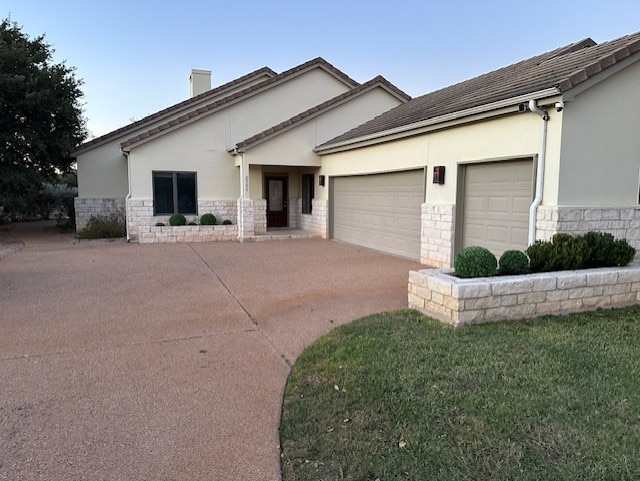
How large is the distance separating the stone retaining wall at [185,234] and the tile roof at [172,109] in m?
5.25

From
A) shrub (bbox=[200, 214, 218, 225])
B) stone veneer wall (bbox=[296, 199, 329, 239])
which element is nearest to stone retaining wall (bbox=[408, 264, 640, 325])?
stone veneer wall (bbox=[296, 199, 329, 239])

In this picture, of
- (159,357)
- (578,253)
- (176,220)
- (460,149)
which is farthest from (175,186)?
(578,253)

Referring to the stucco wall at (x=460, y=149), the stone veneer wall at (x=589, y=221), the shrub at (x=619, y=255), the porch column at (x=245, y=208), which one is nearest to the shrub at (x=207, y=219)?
the porch column at (x=245, y=208)

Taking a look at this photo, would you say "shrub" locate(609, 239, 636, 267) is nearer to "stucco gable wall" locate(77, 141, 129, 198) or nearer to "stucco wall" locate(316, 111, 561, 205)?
"stucco wall" locate(316, 111, 561, 205)

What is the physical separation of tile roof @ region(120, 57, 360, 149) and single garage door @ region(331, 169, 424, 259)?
520cm

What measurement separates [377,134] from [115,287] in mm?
7570

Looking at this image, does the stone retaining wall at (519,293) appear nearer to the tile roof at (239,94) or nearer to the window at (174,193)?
the window at (174,193)

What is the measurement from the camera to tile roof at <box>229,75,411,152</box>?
49.9 feet

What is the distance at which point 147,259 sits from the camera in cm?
1166

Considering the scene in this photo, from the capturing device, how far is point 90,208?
1825 cm

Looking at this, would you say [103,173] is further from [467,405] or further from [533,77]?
[467,405]

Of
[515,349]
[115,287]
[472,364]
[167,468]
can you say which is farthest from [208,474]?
[115,287]

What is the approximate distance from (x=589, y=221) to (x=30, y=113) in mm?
19312

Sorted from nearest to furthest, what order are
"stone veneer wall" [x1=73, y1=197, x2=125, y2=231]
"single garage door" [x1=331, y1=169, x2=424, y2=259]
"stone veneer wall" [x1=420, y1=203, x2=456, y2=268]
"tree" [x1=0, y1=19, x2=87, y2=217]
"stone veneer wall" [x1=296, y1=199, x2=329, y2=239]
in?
"stone veneer wall" [x1=420, y1=203, x2=456, y2=268], "single garage door" [x1=331, y1=169, x2=424, y2=259], "stone veneer wall" [x1=296, y1=199, x2=329, y2=239], "tree" [x1=0, y1=19, x2=87, y2=217], "stone veneer wall" [x1=73, y1=197, x2=125, y2=231]
